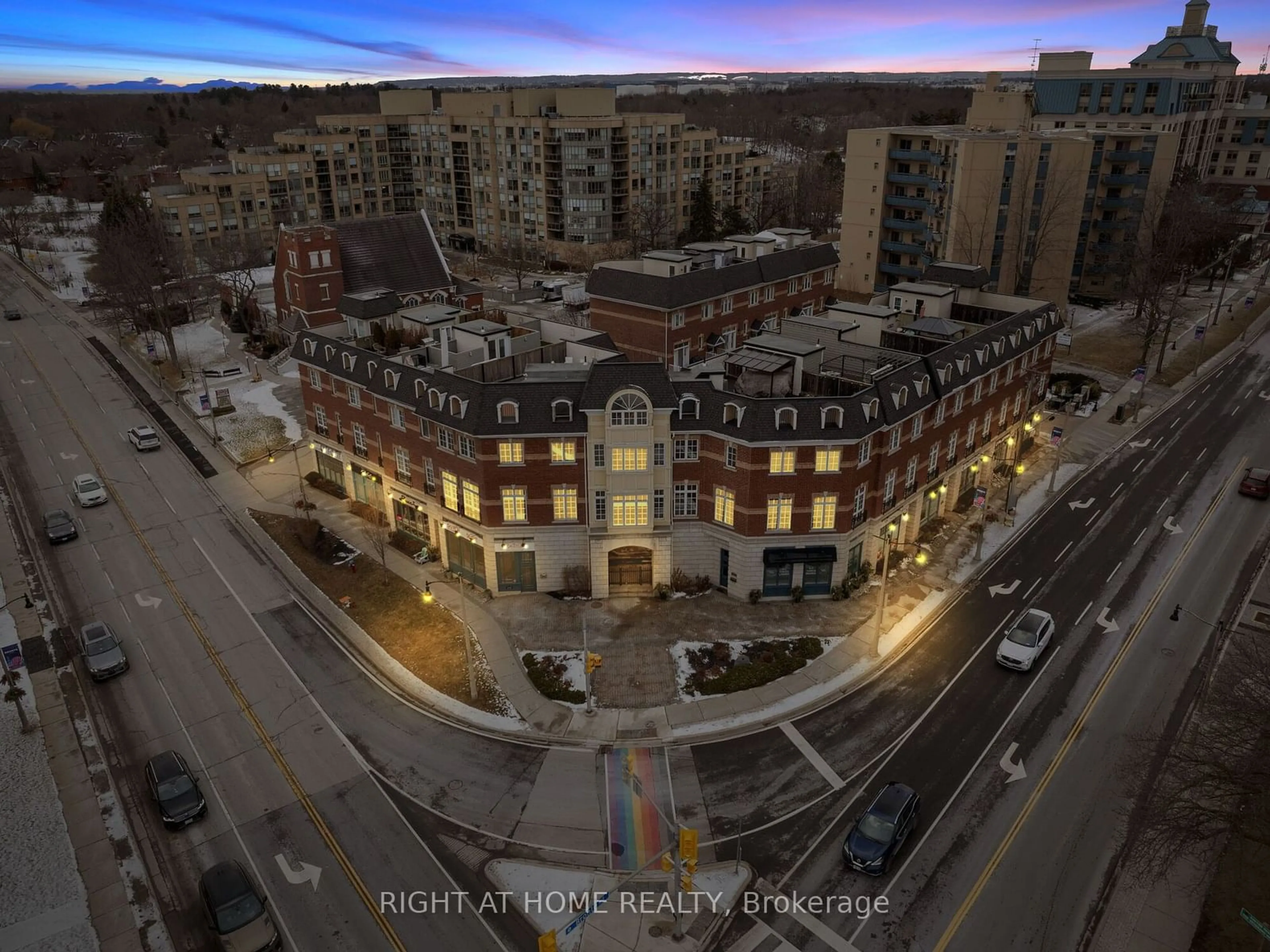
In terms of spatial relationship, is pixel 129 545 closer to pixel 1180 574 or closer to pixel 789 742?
pixel 789 742

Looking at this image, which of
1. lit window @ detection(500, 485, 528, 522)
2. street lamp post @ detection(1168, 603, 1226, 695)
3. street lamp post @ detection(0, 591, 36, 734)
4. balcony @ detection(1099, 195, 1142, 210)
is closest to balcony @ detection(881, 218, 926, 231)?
balcony @ detection(1099, 195, 1142, 210)

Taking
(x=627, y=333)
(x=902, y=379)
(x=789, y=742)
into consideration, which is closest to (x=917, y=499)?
(x=902, y=379)

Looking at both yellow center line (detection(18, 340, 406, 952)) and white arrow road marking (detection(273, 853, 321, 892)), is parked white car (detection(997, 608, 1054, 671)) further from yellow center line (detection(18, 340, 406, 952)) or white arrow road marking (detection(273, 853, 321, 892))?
white arrow road marking (detection(273, 853, 321, 892))

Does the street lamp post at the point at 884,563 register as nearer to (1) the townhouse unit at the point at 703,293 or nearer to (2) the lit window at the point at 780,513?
(2) the lit window at the point at 780,513

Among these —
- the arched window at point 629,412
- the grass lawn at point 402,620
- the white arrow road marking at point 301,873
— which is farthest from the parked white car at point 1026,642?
the white arrow road marking at point 301,873

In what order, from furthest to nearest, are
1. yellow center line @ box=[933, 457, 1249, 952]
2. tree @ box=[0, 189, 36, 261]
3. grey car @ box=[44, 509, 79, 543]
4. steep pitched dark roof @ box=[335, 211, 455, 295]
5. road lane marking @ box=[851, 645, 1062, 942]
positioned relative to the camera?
tree @ box=[0, 189, 36, 261]
steep pitched dark roof @ box=[335, 211, 455, 295]
grey car @ box=[44, 509, 79, 543]
road lane marking @ box=[851, 645, 1062, 942]
yellow center line @ box=[933, 457, 1249, 952]

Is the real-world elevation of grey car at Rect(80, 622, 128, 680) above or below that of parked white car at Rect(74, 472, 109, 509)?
below

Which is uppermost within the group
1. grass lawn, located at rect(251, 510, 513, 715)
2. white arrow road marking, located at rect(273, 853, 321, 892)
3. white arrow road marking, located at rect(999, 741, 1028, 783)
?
grass lawn, located at rect(251, 510, 513, 715)
